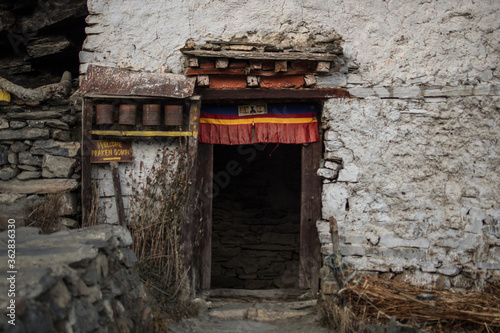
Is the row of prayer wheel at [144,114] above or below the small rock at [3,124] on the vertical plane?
above

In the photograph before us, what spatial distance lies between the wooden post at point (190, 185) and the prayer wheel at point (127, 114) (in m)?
0.60

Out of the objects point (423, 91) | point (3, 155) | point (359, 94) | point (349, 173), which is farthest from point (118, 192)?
point (423, 91)

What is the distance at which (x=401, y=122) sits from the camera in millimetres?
4887

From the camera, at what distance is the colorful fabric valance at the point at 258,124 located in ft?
16.9

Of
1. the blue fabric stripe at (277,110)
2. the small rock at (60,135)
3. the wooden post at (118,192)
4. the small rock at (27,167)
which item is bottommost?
the wooden post at (118,192)

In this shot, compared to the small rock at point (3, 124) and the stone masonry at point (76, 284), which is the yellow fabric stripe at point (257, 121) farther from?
the stone masonry at point (76, 284)

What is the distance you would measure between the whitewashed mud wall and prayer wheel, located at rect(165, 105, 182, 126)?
49 centimetres

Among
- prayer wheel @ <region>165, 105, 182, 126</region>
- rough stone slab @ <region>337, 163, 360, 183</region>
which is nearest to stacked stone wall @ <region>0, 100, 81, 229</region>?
prayer wheel @ <region>165, 105, 182, 126</region>

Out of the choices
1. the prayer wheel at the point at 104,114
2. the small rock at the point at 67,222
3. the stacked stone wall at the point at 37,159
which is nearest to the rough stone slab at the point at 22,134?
the stacked stone wall at the point at 37,159

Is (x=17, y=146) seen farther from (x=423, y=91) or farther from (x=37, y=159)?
(x=423, y=91)

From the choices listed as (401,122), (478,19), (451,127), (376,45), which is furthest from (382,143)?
(478,19)

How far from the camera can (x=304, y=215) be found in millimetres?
5219

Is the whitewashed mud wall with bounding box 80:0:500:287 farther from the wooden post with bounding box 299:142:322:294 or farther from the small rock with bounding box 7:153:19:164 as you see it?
the small rock with bounding box 7:153:19:164

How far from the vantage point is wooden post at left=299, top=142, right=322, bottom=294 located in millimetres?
5188
